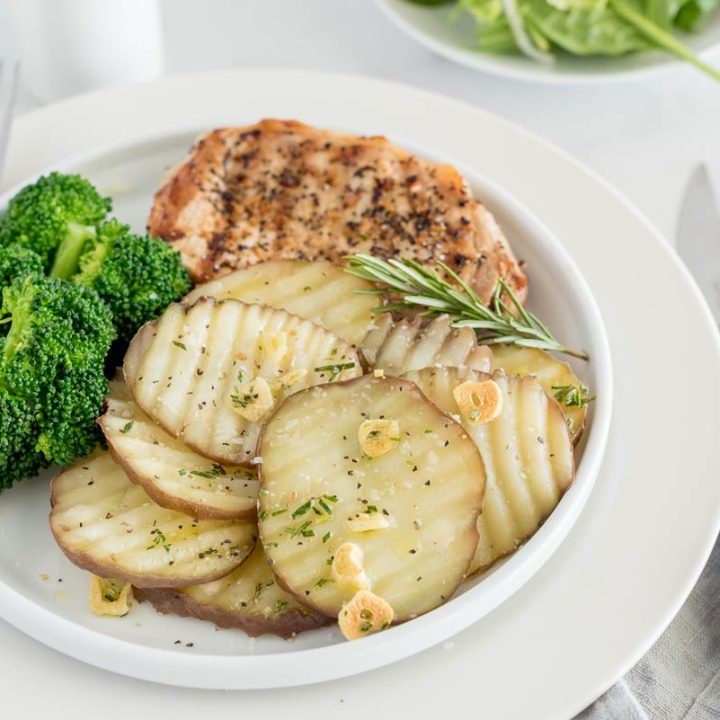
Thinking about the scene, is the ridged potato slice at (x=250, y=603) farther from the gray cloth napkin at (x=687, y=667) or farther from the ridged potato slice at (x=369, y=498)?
the gray cloth napkin at (x=687, y=667)

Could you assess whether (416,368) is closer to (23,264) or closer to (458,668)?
(458,668)

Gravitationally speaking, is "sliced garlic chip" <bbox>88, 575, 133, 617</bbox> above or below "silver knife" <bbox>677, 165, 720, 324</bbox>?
below

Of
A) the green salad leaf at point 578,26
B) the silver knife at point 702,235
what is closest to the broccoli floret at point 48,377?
the silver knife at point 702,235

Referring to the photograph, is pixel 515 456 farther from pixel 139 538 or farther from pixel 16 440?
pixel 16 440

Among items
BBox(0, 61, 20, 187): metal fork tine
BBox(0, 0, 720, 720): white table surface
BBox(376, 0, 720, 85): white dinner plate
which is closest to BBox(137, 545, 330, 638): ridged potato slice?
BBox(0, 61, 20, 187): metal fork tine

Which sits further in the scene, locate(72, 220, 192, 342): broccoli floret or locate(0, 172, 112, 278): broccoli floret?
locate(0, 172, 112, 278): broccoli floret

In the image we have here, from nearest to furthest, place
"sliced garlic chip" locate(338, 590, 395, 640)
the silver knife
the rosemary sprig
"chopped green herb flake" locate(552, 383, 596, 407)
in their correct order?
"sliced garlic chip" locate(338, 590, 395, 640)
"chopped green herb flake" locate(552, 383, 596, 407)
the rosemary sprig
the silver knife

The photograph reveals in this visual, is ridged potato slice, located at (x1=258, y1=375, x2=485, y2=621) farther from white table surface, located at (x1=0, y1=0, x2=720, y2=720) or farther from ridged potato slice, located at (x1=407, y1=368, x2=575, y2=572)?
white table surface, located at (x1=0, y1=0, x2=720, y2=720)

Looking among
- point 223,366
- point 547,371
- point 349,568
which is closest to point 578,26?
point 547,371
